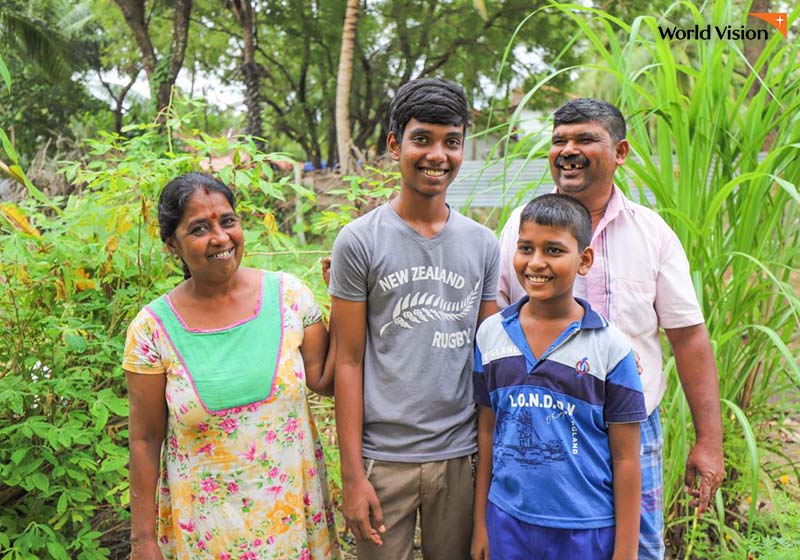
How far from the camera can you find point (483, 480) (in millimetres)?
1744

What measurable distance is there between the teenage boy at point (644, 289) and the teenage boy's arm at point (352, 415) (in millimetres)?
552

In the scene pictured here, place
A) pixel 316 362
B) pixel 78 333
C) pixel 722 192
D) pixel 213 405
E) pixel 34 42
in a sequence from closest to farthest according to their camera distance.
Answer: pixel 213 405
pixel 316 362
pixel 722 192
pixel 78 333
pixel 34 42

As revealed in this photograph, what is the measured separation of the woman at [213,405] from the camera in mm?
1714

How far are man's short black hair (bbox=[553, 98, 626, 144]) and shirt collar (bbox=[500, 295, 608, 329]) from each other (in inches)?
17.0

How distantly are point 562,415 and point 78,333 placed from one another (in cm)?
159

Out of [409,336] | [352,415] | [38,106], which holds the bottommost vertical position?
[352,415]

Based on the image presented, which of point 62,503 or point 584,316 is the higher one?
point 584,316

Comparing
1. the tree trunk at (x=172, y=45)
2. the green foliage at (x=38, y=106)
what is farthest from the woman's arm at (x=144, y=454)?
the green foliage at (x=38, y=106)

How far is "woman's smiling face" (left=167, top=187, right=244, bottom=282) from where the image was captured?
172 cm

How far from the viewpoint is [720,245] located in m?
2.43

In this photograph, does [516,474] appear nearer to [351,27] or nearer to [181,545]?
[181,545]

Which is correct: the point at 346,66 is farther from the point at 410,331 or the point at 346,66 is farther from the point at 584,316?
the point at 584,316

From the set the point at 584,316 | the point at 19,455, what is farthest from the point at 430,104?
the point at 19,455

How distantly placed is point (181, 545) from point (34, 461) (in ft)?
2.47
